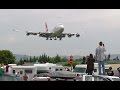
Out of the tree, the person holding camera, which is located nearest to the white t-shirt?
the person holding camera

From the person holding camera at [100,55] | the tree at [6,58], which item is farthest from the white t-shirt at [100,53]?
the tree at [6,58]

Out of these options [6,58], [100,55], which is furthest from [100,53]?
[6,58]

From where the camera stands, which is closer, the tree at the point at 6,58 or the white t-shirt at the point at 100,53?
the white t-shirt at the point at 100,53

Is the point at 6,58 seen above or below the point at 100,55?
above

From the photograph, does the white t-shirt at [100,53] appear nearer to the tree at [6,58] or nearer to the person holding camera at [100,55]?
the person holding camera at [100,55]

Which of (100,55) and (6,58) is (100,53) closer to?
(100,55)

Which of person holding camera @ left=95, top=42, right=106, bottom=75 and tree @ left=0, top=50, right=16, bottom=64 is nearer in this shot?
person holding camera @ left=95, top=42, right=106, bottom=75

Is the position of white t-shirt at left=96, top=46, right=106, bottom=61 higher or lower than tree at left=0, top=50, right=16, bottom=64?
lower

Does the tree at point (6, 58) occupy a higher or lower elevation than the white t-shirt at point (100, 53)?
higher

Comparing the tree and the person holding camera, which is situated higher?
the tree

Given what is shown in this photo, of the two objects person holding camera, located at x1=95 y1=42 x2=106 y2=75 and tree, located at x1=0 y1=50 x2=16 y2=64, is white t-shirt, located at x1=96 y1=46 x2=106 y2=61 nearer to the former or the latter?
person holding camera, located at x1=95 y1=42 x2=106 y2=75
